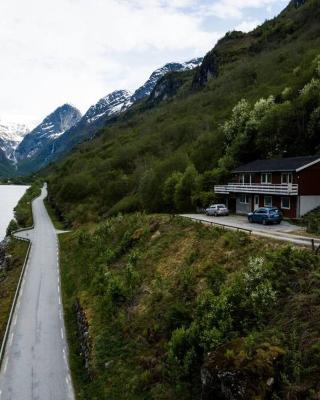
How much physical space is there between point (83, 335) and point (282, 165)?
29.1 metres

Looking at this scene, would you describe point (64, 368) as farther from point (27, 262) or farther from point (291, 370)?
point (27, 262)

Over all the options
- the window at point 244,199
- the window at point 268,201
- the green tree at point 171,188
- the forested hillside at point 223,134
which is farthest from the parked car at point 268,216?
the green tree at point 171,188

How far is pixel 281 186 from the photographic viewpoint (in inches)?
1874

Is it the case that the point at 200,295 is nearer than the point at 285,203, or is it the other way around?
the point at 200,295

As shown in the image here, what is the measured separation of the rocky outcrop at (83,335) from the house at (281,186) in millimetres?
23693

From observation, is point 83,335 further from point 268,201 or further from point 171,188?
point 171,188

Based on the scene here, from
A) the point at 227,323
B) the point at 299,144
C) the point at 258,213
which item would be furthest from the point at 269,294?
the point at 299,144

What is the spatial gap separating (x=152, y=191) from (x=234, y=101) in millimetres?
52248

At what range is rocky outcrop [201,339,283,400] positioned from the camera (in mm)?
16062

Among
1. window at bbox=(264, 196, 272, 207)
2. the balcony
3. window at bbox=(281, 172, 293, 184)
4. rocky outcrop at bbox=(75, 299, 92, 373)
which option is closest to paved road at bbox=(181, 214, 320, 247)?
the balcony

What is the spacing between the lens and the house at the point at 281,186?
46250 mm

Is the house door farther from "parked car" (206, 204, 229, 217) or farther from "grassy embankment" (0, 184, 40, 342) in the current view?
"grassy embankment" (0, 184, 40, 342)

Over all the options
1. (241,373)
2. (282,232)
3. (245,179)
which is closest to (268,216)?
(282,232)

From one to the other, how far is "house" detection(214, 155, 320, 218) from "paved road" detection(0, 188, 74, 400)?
24.4 m
